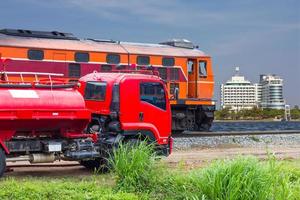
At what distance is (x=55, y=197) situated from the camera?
366 inches

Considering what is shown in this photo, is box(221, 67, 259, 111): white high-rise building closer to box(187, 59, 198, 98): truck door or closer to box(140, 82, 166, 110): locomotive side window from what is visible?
box(187, 59, 198, 98): truck door

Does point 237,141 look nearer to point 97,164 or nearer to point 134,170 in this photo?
point 97,164

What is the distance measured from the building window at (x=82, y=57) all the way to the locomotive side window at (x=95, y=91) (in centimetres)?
891

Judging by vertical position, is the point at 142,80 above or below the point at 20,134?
above

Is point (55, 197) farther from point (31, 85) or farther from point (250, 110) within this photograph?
point (250, 110)

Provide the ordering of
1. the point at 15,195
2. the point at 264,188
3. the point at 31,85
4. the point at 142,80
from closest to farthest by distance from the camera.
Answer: the point at 264,188 → the point at 15,195 → the point at 31,85 → the point at 142,80

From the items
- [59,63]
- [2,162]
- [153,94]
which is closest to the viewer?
[2,162]

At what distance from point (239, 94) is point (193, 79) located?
38.8 meters

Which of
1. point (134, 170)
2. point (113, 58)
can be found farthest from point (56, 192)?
point (113, 58)

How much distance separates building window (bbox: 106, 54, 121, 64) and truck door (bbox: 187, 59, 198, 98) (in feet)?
Result: 13.6

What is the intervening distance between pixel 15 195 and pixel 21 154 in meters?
3.98

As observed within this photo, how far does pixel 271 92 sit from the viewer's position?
67.5m

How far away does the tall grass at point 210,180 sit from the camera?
8.63 m

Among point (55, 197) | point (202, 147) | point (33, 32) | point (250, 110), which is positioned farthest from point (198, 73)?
point (250, 110)
